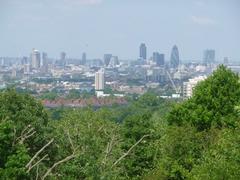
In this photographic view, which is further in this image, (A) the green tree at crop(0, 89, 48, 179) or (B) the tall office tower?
(B) the tall office tower

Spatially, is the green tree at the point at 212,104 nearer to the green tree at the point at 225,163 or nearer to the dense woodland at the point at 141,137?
the dense woodland at the point at 141,137

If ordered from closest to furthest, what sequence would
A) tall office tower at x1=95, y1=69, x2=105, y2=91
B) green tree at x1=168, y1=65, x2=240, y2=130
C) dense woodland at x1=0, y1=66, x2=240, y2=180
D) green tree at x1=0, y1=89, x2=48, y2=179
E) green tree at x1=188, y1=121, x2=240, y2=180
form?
green tree at x1=188, y1=121, x2=240, y2=180 < green tree at x1=0, y1=89, x2=48, y2=179 < dense woodland at x1=0, y1=66, x2=240, y2=180 < green tree at x1=168, y1=65, x2=240, y2=130 < tall office tower at x1=95, y1=69, x2=105, y2=91

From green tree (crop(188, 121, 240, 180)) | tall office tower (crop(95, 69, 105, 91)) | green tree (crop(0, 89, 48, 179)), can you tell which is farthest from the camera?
tall office tower (crop(95, 69, 105, 91))

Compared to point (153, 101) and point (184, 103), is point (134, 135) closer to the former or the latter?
point (184, 103)

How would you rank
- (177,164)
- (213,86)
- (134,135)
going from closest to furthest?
(177,164)
(213,86)
(134,135)

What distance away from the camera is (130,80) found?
184375 millimetres

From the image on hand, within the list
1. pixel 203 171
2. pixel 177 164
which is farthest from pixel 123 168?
pixel 203 171

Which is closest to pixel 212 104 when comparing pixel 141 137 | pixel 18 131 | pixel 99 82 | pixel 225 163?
pixel 141 137

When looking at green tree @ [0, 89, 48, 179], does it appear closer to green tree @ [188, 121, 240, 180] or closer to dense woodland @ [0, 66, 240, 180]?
dense woodland @ [0, 66, 240, 180]

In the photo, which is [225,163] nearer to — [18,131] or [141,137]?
[18,131]

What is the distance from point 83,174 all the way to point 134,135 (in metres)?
7.79

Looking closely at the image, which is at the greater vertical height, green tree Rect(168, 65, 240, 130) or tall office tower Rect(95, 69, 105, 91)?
green tree Rect(168, 65, 240, 130)

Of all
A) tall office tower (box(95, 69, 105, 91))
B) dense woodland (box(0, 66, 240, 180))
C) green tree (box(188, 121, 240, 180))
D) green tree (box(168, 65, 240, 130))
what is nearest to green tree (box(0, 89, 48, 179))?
dense woodland (box(0, 66, 240, 180))

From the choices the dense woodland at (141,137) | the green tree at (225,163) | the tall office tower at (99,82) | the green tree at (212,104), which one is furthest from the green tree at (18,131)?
the tall office tower at (99,82)
